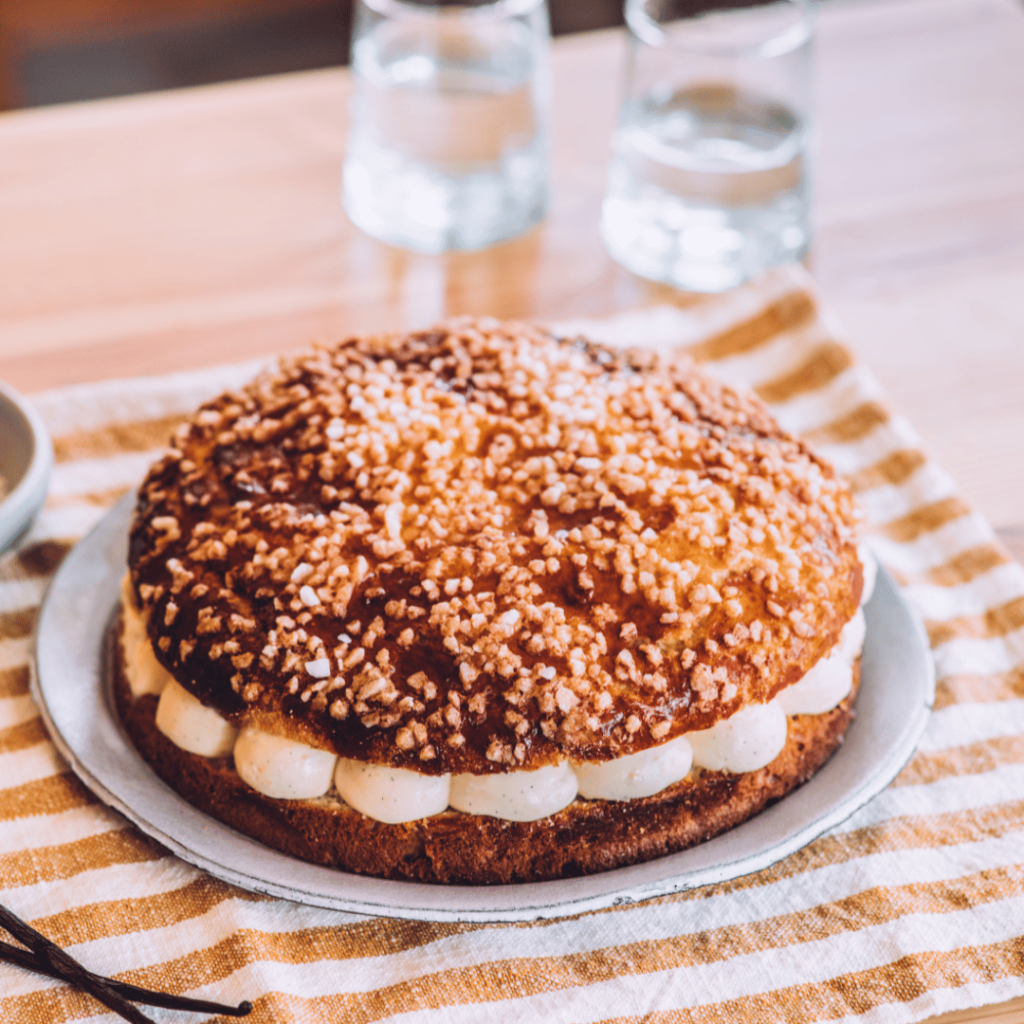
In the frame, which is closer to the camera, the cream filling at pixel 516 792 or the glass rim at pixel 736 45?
the cream filling at pixel 516 792

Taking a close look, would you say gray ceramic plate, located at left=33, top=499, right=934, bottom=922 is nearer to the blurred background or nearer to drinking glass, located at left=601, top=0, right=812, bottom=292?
drinking glass, located at left=601, top=0, right=812, bottom=292

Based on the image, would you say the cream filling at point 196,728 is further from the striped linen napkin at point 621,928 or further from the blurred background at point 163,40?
the blurred background at point 163,40

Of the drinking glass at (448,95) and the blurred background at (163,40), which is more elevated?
the drinking glass at (448,95)

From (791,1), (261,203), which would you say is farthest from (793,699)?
(261,203)

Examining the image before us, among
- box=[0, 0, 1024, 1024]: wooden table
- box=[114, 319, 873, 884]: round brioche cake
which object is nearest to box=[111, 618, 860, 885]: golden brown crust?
box=[114, 319, 873, 884]: round brioche cake

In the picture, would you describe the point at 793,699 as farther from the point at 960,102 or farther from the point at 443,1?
the point at 960,102

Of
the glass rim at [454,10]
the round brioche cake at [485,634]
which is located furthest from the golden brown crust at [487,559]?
the glass rim at [454,10]
